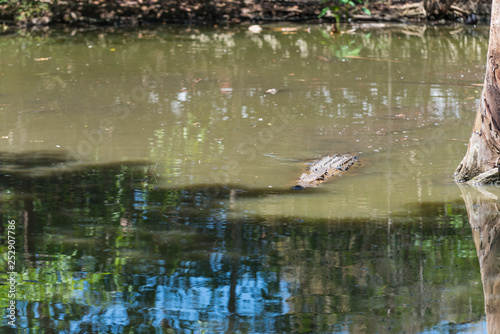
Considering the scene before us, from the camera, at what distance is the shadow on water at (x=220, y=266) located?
4.51 meters

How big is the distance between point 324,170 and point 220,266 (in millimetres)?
2433

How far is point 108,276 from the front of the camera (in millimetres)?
5156

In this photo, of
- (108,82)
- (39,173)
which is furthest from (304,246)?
(108,82)

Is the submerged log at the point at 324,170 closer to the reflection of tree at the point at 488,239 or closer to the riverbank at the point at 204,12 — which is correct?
the reflection of tree at the point at 488,239

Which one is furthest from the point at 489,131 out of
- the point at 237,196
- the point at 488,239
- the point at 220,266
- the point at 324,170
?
the point at 220,266

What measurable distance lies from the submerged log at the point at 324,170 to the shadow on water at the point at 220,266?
0.27 metres

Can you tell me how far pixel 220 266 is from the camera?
5.34 metres

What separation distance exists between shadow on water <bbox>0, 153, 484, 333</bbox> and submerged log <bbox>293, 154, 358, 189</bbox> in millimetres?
269

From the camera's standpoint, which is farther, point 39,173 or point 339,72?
point 339,72

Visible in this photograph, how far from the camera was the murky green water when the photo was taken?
4.70 metres

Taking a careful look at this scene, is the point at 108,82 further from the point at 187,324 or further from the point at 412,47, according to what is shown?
the point at 187,324

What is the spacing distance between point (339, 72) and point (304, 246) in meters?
7.96

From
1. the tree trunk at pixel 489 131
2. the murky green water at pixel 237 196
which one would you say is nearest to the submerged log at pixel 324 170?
the murky green water at pixel 237 196

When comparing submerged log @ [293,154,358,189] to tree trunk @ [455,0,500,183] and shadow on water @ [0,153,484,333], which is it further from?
tree trunk @ [455,0,500,183]
